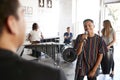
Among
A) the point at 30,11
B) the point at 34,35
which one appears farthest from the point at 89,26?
the point at 30,11

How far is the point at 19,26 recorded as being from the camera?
788mm

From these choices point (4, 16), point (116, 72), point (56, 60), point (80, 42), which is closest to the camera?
point (4, 16)

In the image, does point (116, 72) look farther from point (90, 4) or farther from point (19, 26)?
point (19, 26)

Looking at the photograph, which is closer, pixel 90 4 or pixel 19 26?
pixel 19 26

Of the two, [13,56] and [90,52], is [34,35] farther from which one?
[13,56]

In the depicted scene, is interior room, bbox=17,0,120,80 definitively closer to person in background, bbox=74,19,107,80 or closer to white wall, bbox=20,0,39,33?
white wall, bbox=20,0,39,33

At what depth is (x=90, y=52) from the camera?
3.20 metres

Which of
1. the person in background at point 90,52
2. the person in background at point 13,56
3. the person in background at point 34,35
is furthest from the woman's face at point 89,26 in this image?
the person in background at point 34,35

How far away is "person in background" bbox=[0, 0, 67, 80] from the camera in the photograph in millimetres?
734

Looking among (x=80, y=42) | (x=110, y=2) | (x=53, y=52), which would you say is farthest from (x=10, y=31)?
(x=110, y=2)

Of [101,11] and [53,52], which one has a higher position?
[101,11]

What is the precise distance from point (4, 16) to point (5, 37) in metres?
0.07

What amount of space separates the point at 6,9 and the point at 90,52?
8.38ft

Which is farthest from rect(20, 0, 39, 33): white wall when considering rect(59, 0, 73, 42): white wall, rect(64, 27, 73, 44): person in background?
rect(59, 0, 73, 42): white wall
